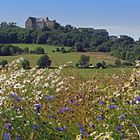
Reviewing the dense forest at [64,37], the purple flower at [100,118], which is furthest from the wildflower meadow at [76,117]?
the dense forest at [64,37]

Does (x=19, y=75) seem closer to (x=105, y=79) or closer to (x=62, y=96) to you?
(x=105, y=79)

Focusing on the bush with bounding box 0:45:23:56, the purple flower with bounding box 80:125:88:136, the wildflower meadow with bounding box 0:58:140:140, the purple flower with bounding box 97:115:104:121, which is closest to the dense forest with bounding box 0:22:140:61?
the bush with bounding box 0:45:23:56

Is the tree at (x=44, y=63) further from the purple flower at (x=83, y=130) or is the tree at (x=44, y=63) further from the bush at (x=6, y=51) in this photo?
the bush at (x=6, y=51)

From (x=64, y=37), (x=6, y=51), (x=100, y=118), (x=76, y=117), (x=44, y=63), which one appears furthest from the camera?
(x=64, y=37)

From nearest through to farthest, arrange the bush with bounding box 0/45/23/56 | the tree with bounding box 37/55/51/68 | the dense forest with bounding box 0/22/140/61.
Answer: the tree with bounding box 37/55/51/68, the bush with bounding box 0/45/23/56, the dense forest with bounding box 0/22/140/61

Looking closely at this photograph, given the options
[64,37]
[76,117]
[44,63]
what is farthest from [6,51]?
[76,117]

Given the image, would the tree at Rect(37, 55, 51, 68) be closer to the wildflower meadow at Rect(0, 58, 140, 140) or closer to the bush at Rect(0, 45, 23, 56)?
the wildflower meadow at Rect(0, 58, 140, 140)

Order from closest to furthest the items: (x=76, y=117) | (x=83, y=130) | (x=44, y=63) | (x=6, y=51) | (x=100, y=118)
Answer: (x=83, y=130)
(x=100, y=118)
(x=76, y=117)
(x=44, y=63)
(x=6, y=51)

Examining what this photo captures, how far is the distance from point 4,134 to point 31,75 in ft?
15.4

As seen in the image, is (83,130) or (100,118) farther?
(100,118)

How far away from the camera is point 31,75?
7617 mm

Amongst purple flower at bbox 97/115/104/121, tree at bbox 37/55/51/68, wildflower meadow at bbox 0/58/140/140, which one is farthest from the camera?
tree at bbox 37/55/51/68

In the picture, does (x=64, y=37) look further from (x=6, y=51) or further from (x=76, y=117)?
(x=76, y=117)

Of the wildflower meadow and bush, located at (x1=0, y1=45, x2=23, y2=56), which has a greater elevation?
the wildflower meadow
